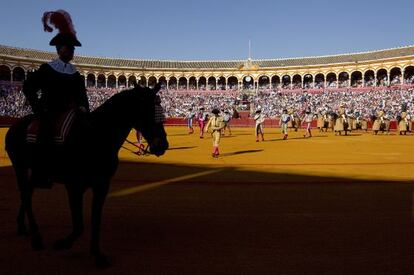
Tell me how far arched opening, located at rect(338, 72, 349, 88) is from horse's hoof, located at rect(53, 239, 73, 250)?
2427 inches

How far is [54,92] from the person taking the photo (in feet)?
12.7

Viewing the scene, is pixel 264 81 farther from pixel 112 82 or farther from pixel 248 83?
pixel 112 82

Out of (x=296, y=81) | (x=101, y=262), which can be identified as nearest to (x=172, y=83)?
(x=296, y=81)

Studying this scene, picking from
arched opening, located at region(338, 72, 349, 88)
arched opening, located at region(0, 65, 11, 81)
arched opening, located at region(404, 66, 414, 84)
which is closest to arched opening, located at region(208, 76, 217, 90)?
arched opening, located at region(338, 72, 349, 88)

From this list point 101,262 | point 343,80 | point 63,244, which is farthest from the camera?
point 343,80

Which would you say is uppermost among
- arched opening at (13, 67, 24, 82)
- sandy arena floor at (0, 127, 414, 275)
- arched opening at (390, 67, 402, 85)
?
arched opening at (13, 67, 24, 82)

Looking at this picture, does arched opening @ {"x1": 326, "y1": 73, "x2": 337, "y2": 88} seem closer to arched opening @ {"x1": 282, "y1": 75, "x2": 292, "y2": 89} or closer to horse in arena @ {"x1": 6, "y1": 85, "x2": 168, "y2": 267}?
arched opening @ {"x1": 282, "y1": 75, "x2": 292, "y2": 89}

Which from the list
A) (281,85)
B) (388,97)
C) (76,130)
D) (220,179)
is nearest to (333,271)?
(76,130)

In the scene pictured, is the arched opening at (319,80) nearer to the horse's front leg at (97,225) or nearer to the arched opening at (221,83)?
the arched opening at (221,83)

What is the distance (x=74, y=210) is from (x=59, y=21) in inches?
74.5

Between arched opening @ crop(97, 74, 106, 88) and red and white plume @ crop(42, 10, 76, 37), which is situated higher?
arched opening @ crop(97, 74, 106, 88)

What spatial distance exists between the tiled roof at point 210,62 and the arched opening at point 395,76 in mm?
2192

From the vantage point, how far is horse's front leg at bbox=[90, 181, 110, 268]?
334 cm

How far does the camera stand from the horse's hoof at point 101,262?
3325 mm
